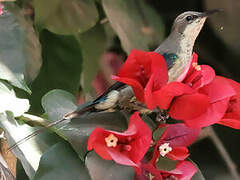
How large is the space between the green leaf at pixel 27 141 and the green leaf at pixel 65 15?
298 millimetres

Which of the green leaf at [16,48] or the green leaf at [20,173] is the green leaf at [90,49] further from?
the green leaf at [20,173]

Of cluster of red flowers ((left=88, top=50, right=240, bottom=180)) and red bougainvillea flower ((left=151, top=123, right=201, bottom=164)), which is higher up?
cluster of red flowers ((left=88, top=50, right=240, bottom=180))

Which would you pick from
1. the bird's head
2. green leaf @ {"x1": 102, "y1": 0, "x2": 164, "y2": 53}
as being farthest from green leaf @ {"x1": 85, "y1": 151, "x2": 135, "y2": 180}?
green leaf @ {"x1": 102, "y1": 0, "x2": 164, "y2": 53}

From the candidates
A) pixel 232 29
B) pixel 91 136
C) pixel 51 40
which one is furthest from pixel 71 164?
pixel 232 29

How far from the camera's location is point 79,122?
1.64 ft

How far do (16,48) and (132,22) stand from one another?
1.33ft

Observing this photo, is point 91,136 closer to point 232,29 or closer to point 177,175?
point 177,175

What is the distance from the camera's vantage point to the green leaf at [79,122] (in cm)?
48

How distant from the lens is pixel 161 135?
0.48 m

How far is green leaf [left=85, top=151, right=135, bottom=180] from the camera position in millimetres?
462

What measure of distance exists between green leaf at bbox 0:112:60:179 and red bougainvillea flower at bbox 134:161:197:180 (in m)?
0.11

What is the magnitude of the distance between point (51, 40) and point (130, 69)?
1.35 ft

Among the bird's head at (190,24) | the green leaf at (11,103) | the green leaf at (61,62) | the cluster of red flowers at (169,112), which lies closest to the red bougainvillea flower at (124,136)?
the cluster of red flowers at (169,112)

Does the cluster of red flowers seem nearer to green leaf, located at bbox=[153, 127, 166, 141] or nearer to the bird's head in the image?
green leaf, located at bbox=[153, 127, 166, 141]
